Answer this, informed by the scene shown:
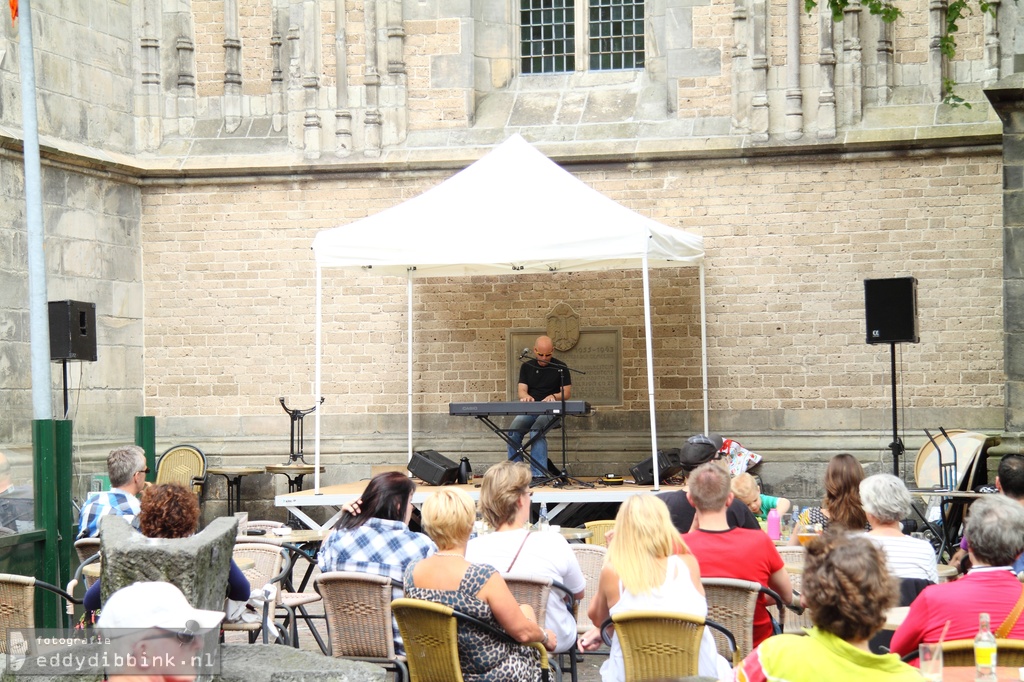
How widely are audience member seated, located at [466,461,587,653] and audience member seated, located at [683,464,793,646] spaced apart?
503 mm

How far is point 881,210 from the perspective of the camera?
38.2 feet

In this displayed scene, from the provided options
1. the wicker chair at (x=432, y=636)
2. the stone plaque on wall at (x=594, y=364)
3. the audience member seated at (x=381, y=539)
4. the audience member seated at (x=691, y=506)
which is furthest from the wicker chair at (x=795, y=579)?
the stone plaque on wall at (x=594, y=364)

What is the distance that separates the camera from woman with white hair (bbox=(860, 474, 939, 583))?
499 cm

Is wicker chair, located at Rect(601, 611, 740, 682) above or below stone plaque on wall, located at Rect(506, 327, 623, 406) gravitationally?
below

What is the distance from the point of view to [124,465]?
6.62 m

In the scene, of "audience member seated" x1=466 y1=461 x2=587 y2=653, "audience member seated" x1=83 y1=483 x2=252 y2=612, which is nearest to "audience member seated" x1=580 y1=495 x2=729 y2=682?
"audience member seated" x1=466 y1=461 x2=587 y2=653

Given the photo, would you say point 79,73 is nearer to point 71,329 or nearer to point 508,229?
point 71,329

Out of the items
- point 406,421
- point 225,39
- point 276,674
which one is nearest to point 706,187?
point 406,421

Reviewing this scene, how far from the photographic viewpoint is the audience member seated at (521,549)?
5043mm

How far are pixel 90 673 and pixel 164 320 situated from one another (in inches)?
387

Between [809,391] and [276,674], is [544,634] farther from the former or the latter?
[809,391]

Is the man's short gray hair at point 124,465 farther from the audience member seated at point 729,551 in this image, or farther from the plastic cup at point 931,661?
the plastic cup at point 931,661

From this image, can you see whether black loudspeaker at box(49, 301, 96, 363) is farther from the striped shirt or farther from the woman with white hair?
the striped shirt

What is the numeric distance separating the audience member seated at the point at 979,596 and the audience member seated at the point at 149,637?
216 centimetres
